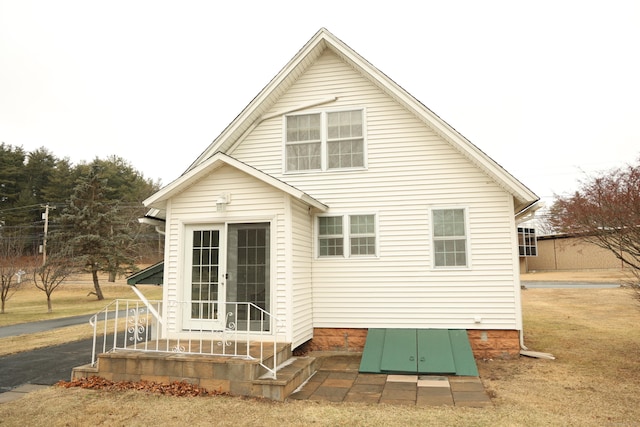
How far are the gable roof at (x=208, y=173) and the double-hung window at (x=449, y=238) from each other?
2893 mm

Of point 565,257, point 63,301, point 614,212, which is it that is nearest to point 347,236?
point 614,212

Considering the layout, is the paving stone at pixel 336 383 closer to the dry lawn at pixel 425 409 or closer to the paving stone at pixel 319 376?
the paving stone at pixel 319 376

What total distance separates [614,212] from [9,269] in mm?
24499

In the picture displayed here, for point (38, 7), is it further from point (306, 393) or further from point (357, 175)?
point (306, 393)

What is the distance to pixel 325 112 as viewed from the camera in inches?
398

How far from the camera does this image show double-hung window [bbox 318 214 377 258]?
949 cm

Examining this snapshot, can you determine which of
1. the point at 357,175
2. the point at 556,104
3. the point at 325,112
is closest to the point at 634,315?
the point at 357,175

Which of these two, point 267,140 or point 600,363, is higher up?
point 267,140

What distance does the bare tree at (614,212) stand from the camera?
7945mm

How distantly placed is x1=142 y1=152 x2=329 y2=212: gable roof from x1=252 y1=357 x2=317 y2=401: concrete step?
313 cm

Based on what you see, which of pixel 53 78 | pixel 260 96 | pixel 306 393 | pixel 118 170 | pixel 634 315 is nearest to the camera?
pixel 306 393

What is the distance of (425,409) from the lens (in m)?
5.69

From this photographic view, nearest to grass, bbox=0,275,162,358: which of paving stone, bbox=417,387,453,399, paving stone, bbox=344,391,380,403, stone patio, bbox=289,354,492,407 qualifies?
stone patio, bbox=289,354,492,407

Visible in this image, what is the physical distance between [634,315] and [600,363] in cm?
815
